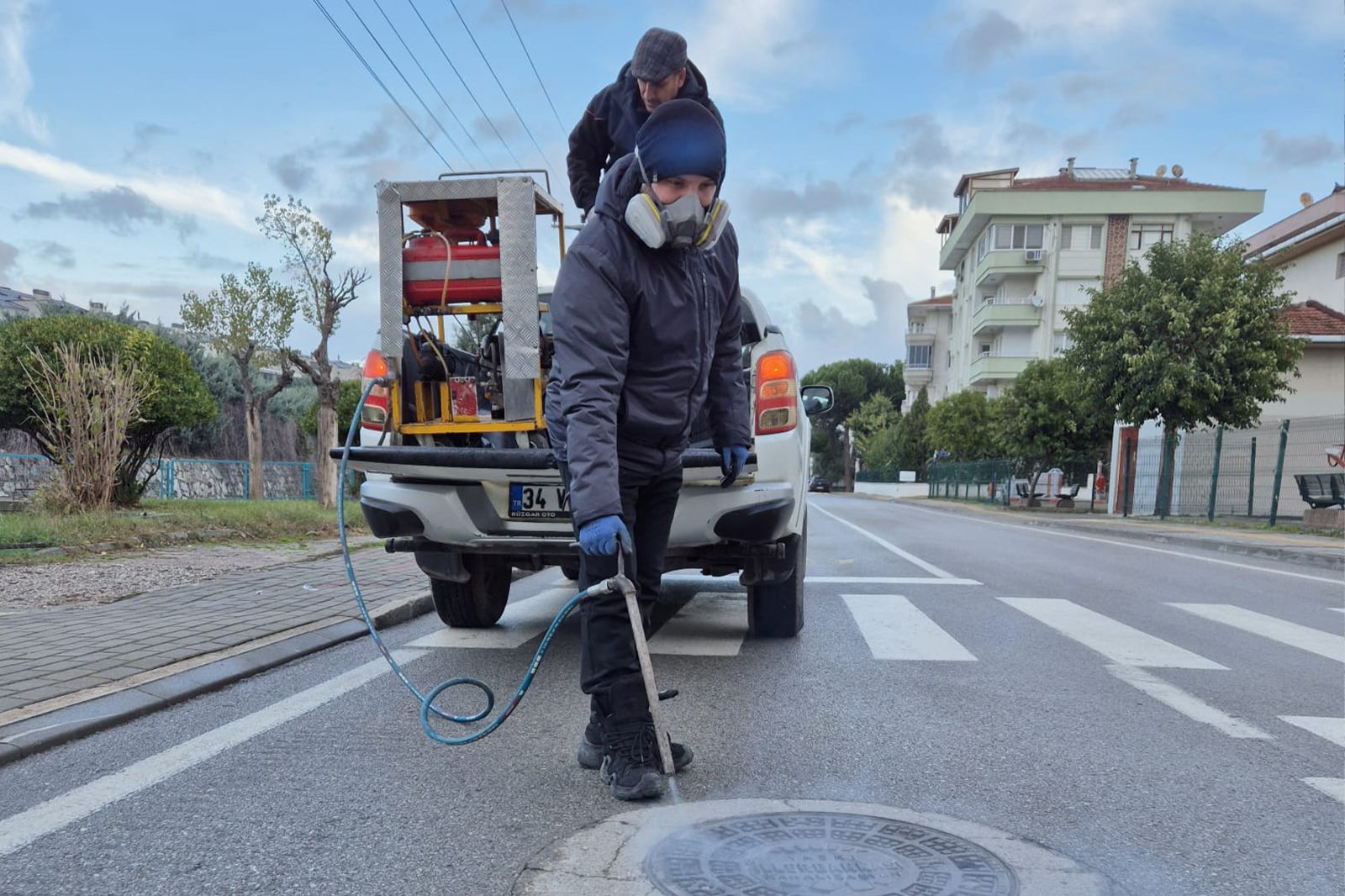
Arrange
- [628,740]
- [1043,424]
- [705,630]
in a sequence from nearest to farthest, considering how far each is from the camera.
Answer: [628,740] < [705,630] < [1043,424]

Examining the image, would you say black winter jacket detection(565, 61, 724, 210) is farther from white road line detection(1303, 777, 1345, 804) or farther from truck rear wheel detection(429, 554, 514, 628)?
white road line detection(1303, 777, 1345, 804)

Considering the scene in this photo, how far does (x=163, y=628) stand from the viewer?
4.88 metres

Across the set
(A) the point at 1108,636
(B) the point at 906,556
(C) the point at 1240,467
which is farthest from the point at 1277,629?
(C) the point at 1240,467

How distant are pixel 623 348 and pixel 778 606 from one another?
9.22ft

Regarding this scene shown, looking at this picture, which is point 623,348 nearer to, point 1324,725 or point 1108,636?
point 1324,725

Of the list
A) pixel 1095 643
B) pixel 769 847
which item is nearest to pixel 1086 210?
pixel 1095 643

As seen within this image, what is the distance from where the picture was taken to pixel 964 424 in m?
42.9

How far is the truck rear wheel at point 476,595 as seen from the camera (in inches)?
208

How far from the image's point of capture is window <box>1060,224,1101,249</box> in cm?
4925

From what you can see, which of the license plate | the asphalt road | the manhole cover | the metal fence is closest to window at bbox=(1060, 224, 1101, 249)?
the metal fence

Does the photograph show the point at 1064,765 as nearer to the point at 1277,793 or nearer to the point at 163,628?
the point at 1277,793

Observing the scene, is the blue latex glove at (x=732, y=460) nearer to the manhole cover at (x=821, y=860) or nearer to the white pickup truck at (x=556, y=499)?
the white pickup truck at (x=556, y=499)

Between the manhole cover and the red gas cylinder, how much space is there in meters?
3.19

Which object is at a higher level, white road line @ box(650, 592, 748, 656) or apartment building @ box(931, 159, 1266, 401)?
apartment building @ box(931, 159, 1266, 401)
